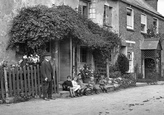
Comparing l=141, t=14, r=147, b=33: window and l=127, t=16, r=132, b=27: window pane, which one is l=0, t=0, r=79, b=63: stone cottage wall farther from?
l=141, t=14, r=147, b=33: window

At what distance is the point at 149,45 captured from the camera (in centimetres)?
2500

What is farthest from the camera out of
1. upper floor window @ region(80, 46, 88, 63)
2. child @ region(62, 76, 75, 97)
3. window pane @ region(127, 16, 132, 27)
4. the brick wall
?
window pane @ region(127, 16, 132, 27)

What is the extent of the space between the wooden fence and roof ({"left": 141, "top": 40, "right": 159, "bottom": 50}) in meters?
13.8

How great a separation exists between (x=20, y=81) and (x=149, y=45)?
15265 mm

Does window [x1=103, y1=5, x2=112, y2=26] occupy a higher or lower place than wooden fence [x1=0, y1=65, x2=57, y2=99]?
higher

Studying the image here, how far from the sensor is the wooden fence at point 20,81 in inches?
456

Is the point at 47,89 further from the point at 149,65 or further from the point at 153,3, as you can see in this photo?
the point at 153,3

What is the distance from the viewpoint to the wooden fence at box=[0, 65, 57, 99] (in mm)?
11570

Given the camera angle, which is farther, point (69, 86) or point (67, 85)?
point (67, 85)

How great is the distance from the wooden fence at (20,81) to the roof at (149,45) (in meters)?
13.8

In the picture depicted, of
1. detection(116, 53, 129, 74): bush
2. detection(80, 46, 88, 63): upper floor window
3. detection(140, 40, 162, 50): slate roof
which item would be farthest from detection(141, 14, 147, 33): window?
detection(80, 46, 88, 63): upper floor window

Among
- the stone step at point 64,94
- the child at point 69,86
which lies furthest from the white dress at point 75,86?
the stone step at point 64,94

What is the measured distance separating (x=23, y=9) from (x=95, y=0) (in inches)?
273

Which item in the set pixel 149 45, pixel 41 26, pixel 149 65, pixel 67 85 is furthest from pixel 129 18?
pixel 67 85
